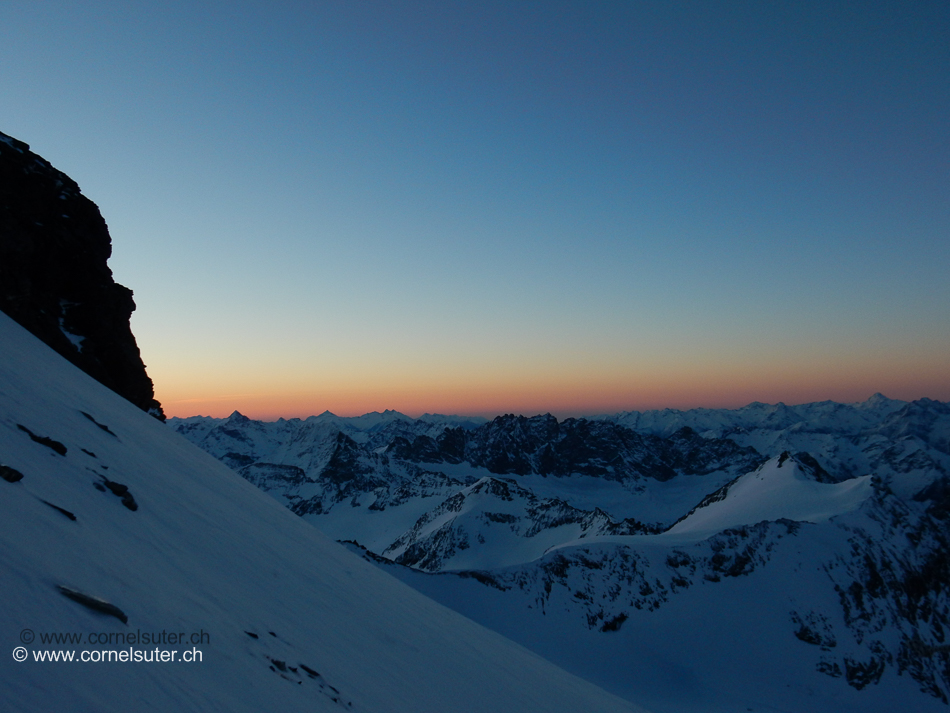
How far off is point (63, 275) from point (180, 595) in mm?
32779

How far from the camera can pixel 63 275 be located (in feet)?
105

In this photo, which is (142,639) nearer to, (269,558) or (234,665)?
(234,665)

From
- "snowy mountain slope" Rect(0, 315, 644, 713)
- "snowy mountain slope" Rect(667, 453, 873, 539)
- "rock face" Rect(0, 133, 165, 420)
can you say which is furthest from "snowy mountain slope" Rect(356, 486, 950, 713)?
"rock face" Rect(0, 133, 165, 420)

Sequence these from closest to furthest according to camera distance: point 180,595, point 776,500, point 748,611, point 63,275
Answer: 1. point 180,595
2. point 63,275
3. point 748,611
4. point 776,500

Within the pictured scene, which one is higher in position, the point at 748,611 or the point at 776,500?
the point at 776,500

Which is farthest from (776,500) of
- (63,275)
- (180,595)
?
(63,275)

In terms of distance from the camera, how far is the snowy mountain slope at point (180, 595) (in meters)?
6.10

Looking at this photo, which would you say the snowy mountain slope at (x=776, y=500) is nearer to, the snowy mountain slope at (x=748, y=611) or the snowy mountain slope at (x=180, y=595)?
the snowy mountain slope at (x=748, y=611)

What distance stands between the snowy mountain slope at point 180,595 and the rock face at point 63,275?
26.2 ft

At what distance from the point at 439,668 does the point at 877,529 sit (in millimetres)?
73750

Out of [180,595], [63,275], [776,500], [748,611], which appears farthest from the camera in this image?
[776,500]

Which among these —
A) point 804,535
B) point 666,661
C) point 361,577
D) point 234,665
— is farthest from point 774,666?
point 234,665

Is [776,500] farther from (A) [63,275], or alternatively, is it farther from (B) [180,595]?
(A) [63,275]

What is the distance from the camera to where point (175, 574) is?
9.94 metres
